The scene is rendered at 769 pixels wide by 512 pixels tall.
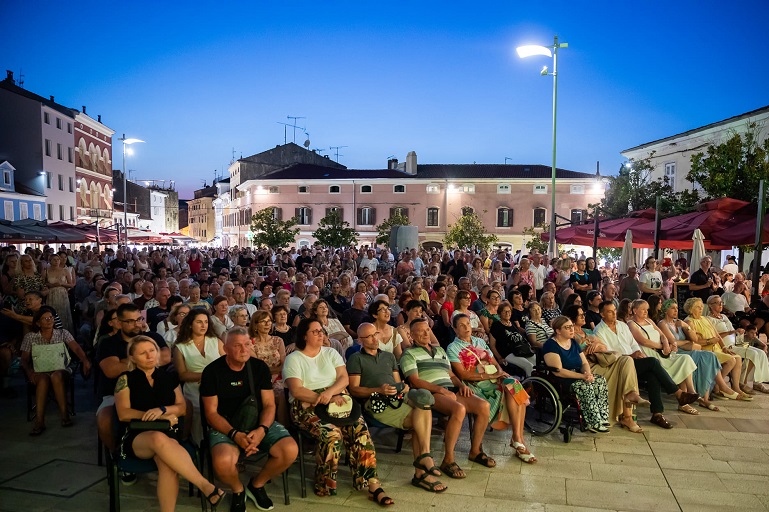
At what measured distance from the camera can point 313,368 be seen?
4.91 meters

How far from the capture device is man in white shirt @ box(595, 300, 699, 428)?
6242 mm

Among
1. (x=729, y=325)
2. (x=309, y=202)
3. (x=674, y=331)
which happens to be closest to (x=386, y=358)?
(x=674, y=331)

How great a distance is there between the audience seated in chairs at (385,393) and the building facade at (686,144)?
21247 mm

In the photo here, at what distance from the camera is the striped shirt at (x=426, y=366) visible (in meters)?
5.43

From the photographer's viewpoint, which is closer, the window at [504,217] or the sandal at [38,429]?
the sandal at [38,429]

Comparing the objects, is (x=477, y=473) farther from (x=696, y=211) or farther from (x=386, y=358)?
(x=696, y=211)

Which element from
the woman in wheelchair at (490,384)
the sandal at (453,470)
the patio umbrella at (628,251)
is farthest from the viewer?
the patio umbrella at (628,251)

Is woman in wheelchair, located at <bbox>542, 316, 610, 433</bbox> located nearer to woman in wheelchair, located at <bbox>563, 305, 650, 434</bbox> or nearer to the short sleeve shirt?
woman in wheelchair, located at <bbox>563, 305, 650, 434</bbox>

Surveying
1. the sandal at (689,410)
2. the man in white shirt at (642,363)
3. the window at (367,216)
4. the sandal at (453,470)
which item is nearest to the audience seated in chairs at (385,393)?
the sandal at (453,470)

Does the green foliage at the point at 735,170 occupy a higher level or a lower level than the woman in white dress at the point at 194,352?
higher

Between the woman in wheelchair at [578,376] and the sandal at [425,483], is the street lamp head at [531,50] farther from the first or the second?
the sandal at [425,483]

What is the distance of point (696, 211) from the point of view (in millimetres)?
12117

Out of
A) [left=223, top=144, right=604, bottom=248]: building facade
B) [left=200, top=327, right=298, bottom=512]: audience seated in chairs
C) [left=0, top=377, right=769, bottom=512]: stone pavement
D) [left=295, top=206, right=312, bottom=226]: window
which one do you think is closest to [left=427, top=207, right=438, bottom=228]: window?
[left=223, top=144, right=604, bottom=248]: building facade

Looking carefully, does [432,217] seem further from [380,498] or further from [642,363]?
[380,498]
